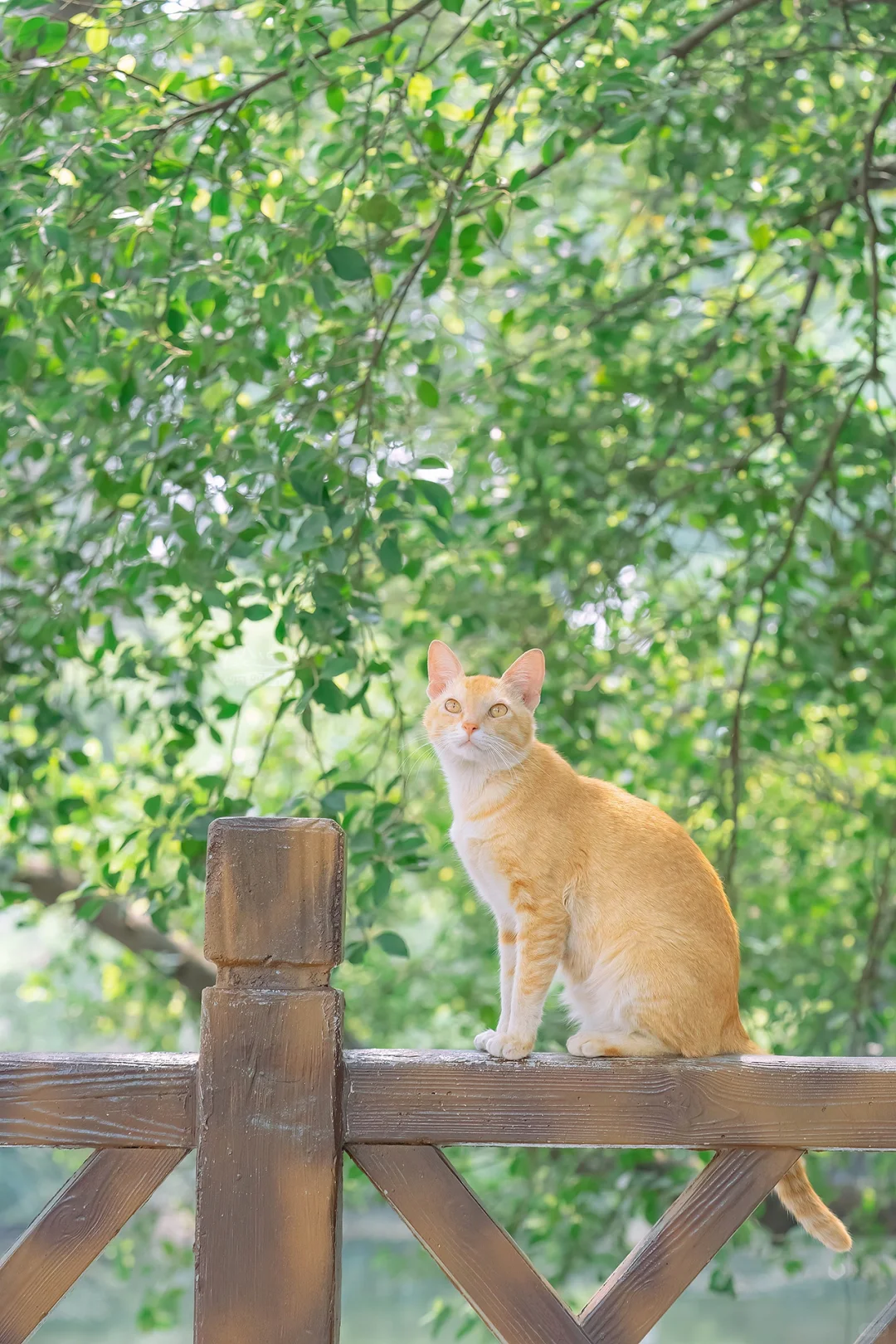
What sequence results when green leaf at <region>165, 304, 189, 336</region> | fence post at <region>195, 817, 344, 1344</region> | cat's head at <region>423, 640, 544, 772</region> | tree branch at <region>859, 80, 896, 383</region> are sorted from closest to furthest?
fence post at <region>195, 817, 344, 1344</region> < cat's head at <region>423, 640, 544, 772</region> < green leaf at <region>165, 304, 189, 336</region> < tree branch at <region>859, 80, 896, 383</region>

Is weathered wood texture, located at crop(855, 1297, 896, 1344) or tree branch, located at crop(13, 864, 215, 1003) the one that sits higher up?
weathered wood texture, located at crop(855, 1297, 896, 1344)

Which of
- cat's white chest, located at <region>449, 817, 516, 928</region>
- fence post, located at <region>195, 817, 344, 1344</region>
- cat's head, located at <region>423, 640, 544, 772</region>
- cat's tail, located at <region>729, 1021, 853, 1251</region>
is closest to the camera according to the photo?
fence post, located at <region>195, 817, 344, 1344</region>

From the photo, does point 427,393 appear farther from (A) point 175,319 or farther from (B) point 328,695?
(B) point 328,695

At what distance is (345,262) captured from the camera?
102 inches

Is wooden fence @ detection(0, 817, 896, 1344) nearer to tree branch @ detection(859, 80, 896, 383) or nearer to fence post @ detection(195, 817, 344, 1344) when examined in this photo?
fence post @ detection(195, 817, 344, 1344)

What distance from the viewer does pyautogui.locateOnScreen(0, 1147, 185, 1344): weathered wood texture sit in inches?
60.4

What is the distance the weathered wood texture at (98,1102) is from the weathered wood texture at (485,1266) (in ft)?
0.98

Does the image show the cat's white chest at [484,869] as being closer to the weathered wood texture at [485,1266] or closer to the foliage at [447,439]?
the foliage at [447,439]

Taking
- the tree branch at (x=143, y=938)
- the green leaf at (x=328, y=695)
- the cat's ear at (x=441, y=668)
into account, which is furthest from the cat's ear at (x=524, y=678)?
the tree branch at (x=143, y=938)

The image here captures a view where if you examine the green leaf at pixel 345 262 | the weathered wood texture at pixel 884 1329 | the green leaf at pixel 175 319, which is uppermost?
the green leaf at pixel 345 262

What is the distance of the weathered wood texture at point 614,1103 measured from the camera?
157 centimetres

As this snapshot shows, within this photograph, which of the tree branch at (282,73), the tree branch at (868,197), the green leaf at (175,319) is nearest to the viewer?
the tree branch at (282,73)

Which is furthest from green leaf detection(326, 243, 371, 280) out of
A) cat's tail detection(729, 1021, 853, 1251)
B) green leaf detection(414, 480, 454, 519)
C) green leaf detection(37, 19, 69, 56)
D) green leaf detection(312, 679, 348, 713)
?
cat's tail detection(729, 1021, 853, 1251)

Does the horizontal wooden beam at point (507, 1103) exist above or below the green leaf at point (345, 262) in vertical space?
below
